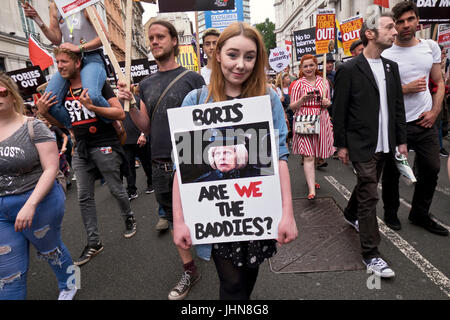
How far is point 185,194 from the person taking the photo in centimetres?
141

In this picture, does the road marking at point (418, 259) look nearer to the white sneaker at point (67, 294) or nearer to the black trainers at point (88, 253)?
the white sneaker at point (67, 294)

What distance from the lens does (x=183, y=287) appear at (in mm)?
2438

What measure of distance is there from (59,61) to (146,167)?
2.92 metres

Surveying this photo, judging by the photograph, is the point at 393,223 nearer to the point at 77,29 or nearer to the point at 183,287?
the point at 183,287

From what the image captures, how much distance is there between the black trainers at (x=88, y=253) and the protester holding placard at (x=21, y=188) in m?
1.03

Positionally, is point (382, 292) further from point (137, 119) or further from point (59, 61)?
point (59, 61)

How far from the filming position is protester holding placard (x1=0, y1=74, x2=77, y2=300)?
1901 mm

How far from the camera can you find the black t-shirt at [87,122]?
286 cm

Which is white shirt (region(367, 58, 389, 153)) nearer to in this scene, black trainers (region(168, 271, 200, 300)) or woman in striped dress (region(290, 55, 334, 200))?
woman in striped dress (region(290, 55, 334, 200))

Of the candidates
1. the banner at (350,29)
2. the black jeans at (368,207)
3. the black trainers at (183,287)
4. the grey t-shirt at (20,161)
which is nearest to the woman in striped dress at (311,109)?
the black jeans at (368,207)

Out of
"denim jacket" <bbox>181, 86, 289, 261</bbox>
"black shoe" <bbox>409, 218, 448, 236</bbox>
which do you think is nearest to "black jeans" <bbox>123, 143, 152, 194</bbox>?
"denim jacket" <bbox>181, 86, 289, 261</bbox>

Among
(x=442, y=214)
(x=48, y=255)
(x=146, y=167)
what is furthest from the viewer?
(x=146, y=167)

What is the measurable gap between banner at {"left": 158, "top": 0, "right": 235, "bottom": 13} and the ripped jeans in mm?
2398
